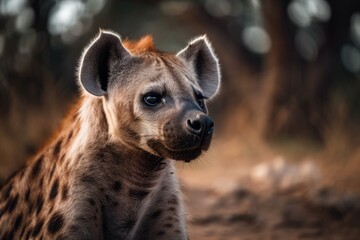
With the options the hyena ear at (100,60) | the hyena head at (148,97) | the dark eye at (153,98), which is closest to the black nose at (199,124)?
the hyena head at (148,97)

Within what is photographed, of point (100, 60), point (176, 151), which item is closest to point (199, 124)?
point (176, 151)

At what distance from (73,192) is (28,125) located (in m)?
4.01

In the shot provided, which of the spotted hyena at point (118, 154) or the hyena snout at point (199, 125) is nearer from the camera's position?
the hyena snout at point (199, 125)

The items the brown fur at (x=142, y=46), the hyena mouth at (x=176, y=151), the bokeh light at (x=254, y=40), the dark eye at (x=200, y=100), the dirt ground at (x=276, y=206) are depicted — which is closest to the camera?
the hyena mouth at (x=176, y=151)

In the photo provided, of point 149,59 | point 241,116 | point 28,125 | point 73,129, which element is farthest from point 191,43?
point 241,116

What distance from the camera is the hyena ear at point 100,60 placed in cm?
323

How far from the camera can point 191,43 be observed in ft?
11.8

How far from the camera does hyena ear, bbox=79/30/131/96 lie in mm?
3229

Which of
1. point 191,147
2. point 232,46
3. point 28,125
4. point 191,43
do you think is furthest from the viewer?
point 232,46

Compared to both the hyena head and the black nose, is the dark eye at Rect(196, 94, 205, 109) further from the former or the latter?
the black nose

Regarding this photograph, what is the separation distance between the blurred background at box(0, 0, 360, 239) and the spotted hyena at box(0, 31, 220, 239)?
57 centimetres

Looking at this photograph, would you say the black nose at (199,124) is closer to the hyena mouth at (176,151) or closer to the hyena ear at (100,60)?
the hyena mouth at (176,151)

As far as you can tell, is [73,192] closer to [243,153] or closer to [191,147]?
[191,147]

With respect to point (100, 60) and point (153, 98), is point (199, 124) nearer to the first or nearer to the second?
point (153, 98)
